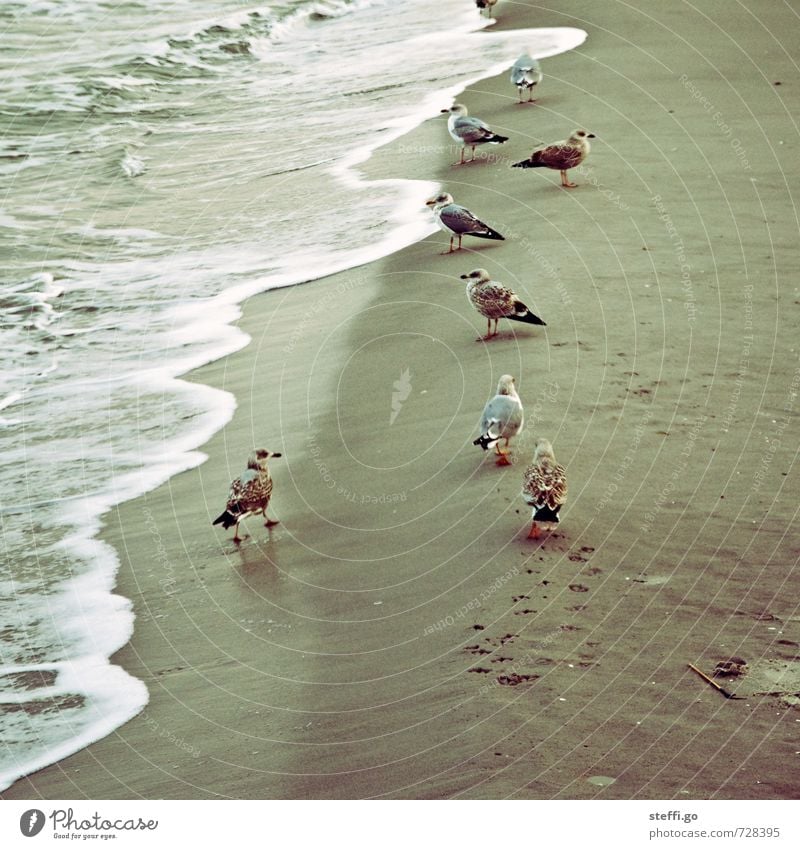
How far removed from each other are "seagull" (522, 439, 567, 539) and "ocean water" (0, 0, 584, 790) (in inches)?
83.5

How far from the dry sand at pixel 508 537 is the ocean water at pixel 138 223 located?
1.04ft

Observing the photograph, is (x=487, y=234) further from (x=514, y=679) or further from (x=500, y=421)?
(x=514, y=679)

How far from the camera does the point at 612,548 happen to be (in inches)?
230

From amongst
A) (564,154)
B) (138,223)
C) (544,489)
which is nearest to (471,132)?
(564,154)

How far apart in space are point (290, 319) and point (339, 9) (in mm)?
14427

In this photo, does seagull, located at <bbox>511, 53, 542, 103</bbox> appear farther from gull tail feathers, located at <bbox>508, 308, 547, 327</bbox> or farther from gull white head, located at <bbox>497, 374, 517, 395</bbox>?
gull white head, located at <bbox>497, 374, 517, 395</bbox>

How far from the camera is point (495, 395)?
7129 millimetres

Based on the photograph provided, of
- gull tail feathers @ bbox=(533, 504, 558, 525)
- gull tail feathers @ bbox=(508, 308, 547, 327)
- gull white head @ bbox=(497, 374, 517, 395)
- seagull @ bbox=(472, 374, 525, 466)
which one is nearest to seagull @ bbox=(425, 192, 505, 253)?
gull tail feathers @ bbox=(508, 308, 547, 327)

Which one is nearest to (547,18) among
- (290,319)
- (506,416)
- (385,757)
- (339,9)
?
(339,9)

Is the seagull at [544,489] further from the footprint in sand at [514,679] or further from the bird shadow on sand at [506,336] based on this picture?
the bird shadow on sand at [506,336]

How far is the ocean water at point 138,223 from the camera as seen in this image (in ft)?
21.2

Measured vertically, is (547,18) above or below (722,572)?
above

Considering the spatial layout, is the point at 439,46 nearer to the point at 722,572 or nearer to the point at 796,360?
the point at 796,360

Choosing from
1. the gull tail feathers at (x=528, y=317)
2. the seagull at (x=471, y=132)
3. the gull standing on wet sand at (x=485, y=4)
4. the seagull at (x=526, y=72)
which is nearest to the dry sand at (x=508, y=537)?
the gull tail feathers at (x=528, y=317)
